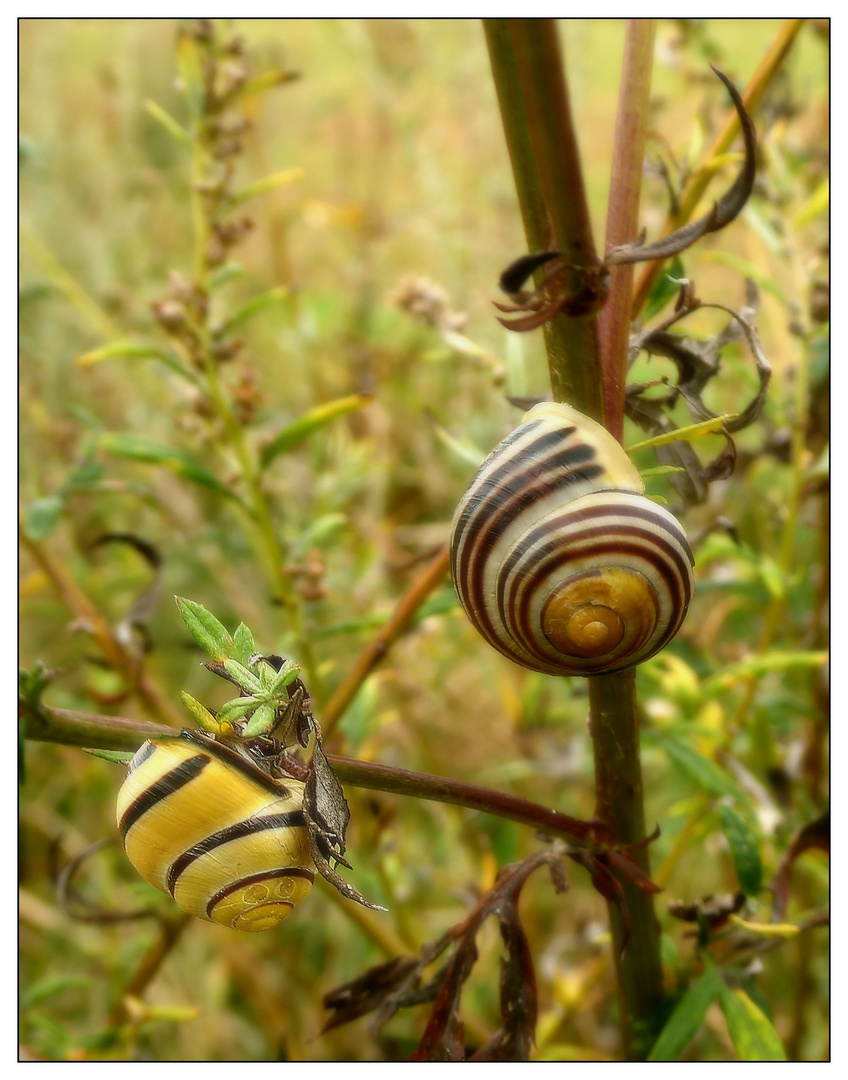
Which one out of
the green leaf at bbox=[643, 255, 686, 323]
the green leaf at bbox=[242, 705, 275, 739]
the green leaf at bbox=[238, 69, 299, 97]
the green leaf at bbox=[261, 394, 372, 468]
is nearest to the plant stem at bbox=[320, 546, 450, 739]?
the green leaf at bbox=[261, 394, 372, 468]

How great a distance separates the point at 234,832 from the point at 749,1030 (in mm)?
478

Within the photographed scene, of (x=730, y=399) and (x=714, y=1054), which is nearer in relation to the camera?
(x=714, y=1054)

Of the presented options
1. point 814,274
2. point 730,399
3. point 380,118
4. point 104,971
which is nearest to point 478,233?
point 380,118

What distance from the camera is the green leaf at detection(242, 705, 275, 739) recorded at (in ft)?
1.38

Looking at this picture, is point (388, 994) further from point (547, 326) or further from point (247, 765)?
point (547, 326)

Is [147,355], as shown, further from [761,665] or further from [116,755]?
[761,665]

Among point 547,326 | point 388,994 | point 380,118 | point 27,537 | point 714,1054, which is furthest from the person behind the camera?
point 380,118

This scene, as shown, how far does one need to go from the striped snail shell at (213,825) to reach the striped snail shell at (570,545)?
0.17 metres

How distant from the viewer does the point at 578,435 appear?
19.4 inches

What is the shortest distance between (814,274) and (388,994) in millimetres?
852

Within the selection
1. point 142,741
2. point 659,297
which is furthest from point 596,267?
point 142,741

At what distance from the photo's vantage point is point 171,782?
0.46 m

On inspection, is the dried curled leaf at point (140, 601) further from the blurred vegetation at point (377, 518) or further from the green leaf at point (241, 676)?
the green leaf at point (241, 676)

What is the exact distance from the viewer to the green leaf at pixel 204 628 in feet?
1.49
